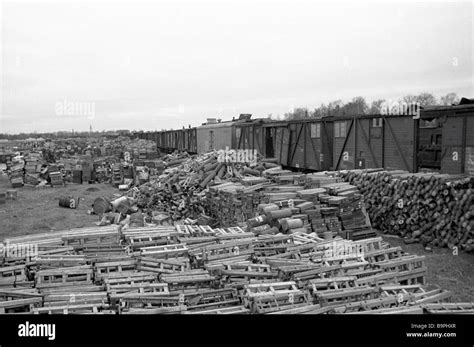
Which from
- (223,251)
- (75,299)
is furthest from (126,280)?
(223,251)

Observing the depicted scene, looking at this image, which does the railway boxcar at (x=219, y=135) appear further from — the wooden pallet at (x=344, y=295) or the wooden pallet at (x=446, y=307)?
the wooden pallet at (x=446, y=307)

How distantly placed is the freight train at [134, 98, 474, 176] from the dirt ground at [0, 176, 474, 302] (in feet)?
11.8

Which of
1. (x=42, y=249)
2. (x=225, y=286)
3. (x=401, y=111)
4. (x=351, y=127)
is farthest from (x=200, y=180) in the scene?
(x=225, y=286)

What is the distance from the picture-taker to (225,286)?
730 cm

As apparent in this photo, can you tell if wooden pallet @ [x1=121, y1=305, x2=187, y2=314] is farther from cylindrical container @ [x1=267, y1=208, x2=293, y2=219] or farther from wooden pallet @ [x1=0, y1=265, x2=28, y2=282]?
cylindrical container @ [x1=267, y1=208, x2=293, y2=219]

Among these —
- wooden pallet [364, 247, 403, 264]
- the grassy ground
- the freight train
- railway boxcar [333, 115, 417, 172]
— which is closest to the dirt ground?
the grassy ground

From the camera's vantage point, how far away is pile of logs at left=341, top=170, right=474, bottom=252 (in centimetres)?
1189

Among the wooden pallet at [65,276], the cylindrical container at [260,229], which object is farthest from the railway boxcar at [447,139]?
the wooden pallet at [65,276]

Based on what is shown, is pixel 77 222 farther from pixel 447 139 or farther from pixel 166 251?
pixel 447 139

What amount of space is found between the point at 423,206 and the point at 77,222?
13.3m

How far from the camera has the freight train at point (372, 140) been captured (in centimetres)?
1411

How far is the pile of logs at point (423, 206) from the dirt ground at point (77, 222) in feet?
1.49

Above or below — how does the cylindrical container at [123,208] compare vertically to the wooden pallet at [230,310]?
below
